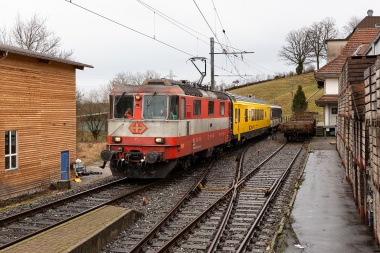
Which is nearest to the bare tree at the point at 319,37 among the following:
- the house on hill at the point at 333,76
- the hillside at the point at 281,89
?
the hillside at the point at 281,89

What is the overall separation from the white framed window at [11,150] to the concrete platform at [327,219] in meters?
8.93

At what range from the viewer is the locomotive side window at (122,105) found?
13.9 metres

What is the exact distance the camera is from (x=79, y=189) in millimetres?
13727

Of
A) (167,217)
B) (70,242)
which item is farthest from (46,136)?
(70,242)

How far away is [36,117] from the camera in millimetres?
14820

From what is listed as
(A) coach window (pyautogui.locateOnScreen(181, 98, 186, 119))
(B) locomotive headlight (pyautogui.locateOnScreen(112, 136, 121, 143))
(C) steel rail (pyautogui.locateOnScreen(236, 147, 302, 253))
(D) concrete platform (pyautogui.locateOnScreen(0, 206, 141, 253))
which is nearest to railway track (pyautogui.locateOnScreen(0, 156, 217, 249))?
(D) concrete platform (pyautogui.locateOnScreen(0, 206, 141, 253))

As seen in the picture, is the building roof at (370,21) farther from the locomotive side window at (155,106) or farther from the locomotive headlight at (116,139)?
the locomotive headlight at (116,139)

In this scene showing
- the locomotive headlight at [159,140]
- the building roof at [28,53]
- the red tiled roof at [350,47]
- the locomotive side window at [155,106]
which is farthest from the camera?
the red tiled roof at [350,47]

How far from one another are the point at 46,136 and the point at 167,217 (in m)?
7.55

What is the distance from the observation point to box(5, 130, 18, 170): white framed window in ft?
44.2

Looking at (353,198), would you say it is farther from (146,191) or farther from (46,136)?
(46,136)

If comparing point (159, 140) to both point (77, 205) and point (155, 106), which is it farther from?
point (77, 205)

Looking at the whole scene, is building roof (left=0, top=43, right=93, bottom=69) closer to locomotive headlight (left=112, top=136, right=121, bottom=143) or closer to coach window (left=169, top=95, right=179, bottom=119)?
locomotive headlight (left=112, top=136, right=121, bottom=143)

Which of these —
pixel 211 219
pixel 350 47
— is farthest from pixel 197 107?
pixel 350 47
